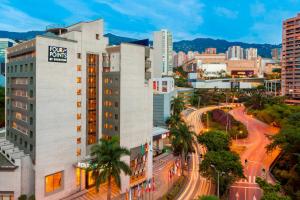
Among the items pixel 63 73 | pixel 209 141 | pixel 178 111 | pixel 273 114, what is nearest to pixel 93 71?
pixel 63 73

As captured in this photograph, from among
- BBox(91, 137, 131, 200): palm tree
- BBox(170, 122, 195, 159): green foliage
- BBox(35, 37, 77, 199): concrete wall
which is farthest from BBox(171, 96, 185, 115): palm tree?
BBox(91, 137, 131, 200): palm tree

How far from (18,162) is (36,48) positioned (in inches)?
814

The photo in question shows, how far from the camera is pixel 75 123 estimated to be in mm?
53000

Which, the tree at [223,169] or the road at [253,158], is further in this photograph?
the road at [253,158]

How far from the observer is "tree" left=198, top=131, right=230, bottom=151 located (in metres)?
71.5

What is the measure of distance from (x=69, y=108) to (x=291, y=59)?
180922mm

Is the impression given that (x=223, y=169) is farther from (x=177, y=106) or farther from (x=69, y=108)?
(x=177, y=106)

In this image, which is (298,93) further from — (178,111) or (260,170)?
(260,170)

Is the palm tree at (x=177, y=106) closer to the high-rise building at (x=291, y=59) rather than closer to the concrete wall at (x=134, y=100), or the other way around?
the concrete wall at (x=134, y=100)

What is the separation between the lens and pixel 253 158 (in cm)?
7869

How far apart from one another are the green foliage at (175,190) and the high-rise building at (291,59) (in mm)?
153223

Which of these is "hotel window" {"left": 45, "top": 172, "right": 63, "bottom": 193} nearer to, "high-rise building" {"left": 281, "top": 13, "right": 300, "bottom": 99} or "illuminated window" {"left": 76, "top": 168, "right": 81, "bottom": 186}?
"illuminated window" {"left": 76, "top": 168, "right": 81, "bottom": 186}

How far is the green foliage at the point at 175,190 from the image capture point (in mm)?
52322

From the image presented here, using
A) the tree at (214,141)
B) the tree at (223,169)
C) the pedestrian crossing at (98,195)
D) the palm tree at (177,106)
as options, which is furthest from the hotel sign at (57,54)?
the palm tree at (177,106)
